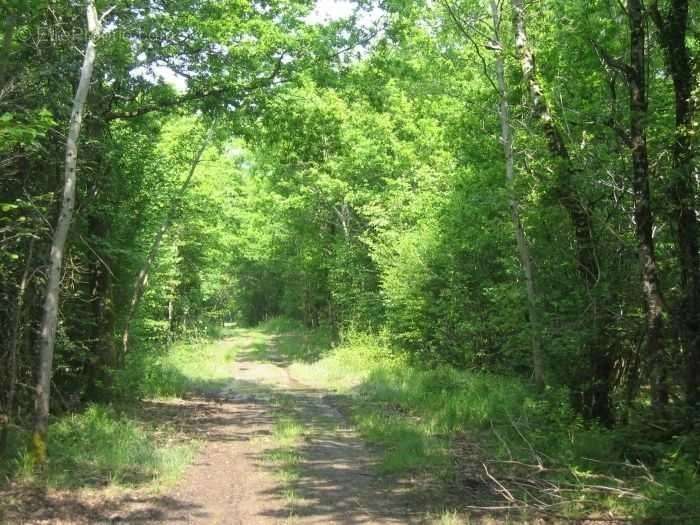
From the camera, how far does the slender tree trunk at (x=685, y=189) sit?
7.15 metres

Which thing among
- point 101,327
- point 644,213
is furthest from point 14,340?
point 644,213

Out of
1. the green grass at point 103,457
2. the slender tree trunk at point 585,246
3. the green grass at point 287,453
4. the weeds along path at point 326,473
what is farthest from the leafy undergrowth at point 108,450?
the slender tree trunk at point 585,246

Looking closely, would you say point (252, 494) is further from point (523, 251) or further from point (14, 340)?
point (523, 251)

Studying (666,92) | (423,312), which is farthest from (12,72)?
(423,312)

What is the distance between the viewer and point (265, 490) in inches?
313

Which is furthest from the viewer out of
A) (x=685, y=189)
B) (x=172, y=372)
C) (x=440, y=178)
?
(x=440, y=178)

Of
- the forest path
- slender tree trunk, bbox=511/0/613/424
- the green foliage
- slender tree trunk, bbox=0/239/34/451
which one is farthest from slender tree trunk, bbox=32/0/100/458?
slender tree trunk, bbox=511/0/613/424

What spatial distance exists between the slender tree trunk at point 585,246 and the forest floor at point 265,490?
323cm

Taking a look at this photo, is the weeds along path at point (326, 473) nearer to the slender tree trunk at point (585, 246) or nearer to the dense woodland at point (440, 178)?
the dense woodland at point (440, 178)

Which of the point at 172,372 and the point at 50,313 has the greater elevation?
the point at 50,313

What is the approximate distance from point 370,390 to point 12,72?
11.4 metres

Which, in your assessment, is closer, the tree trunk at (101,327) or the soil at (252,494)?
the soil at (252,494)

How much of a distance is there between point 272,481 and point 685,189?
637 cm

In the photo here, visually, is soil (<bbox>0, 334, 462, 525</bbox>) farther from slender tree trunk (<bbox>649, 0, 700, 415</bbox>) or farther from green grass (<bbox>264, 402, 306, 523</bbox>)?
slender tree trunk (<bbox>649, 0, 700, 415</bbox>)
